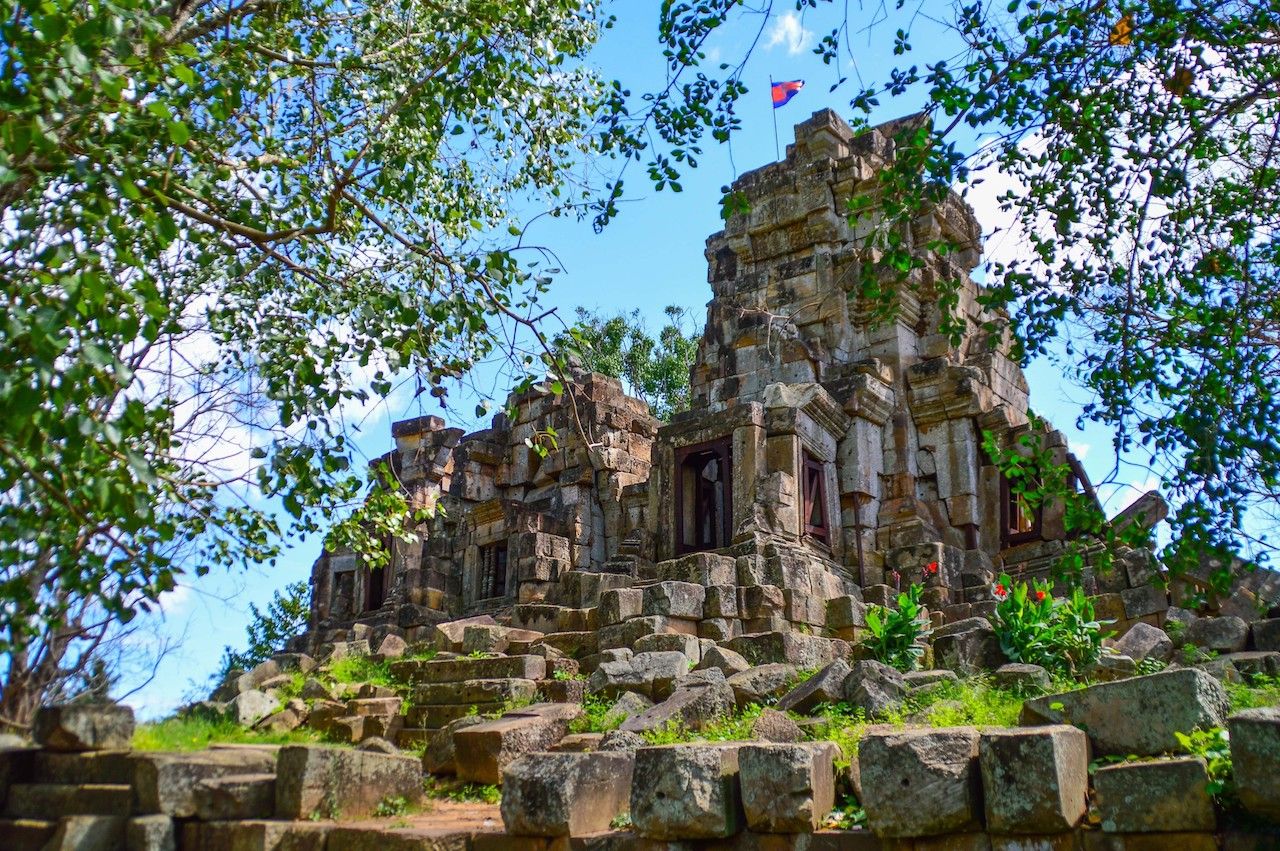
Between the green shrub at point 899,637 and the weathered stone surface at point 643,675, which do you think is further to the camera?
the weathered stone surface at point 643,675

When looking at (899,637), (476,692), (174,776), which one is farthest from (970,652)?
(174,776)

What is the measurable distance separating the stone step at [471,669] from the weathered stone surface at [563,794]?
4401mm

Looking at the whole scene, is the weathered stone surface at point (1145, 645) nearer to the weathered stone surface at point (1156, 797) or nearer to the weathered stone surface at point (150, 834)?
the weathered stone surface at point (1156, 797)

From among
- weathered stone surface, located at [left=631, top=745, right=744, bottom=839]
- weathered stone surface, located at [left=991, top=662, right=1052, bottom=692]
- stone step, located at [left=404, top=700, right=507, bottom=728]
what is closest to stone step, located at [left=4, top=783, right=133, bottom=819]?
stone step, located at [left=404, top=700, right=507, bottom=728]

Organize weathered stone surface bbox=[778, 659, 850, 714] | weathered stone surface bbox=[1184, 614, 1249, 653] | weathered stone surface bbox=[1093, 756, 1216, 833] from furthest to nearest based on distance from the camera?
weathered stone surface bbox=[1184, 614, 1249, 653]
weathered stone surface bbox=[778, 659, 850, 714]
weathered stone surface bbox=[1093, 756, 1216, 833]

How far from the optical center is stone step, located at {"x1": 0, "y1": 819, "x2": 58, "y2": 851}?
687 centimetres

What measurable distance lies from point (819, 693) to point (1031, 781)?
112 inches

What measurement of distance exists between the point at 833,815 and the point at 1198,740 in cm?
167

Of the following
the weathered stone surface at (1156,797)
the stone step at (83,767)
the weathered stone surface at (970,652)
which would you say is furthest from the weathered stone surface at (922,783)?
the stone step at (83,767)

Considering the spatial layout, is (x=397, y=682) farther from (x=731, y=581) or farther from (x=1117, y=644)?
(x=1117, y=644)

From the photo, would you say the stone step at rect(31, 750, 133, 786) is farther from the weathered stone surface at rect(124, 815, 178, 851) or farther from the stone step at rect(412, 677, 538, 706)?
the stone step at rect(412, 677, 538, 706)

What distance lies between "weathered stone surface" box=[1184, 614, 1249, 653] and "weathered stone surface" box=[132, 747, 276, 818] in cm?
701

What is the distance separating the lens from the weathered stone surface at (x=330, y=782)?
6.43 metres

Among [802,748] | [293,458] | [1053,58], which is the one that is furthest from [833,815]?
[1053,58]
